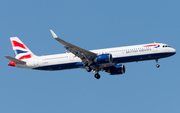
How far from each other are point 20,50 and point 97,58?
1674 centimetres

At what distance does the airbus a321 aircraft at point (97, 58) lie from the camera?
5166 centimetres

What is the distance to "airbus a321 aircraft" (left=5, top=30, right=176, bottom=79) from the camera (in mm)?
51656

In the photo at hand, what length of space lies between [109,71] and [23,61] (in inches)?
618

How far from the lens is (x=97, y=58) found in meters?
51.6

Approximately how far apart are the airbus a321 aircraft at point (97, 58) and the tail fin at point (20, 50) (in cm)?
75

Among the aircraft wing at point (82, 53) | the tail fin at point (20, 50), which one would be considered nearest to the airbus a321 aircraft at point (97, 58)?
the aircraft wing at point (82, 53)

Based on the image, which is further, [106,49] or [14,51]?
[14,51]

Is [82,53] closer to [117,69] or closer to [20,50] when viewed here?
[117,69]

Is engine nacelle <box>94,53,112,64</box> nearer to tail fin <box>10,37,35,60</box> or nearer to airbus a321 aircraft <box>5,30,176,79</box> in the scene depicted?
airbus a321 aircraft <box>5,30,176,79</box>

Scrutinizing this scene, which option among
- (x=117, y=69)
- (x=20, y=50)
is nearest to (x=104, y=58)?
(x=117, y=69)

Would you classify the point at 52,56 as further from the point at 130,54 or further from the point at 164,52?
the point at 164,52

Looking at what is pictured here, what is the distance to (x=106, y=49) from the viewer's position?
178ft

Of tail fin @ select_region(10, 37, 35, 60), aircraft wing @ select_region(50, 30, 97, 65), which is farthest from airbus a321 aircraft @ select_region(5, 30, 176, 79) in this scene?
tail fin @ select_region(10, 37, 35, 60)

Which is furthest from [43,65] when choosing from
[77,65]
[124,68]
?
[124,68]
